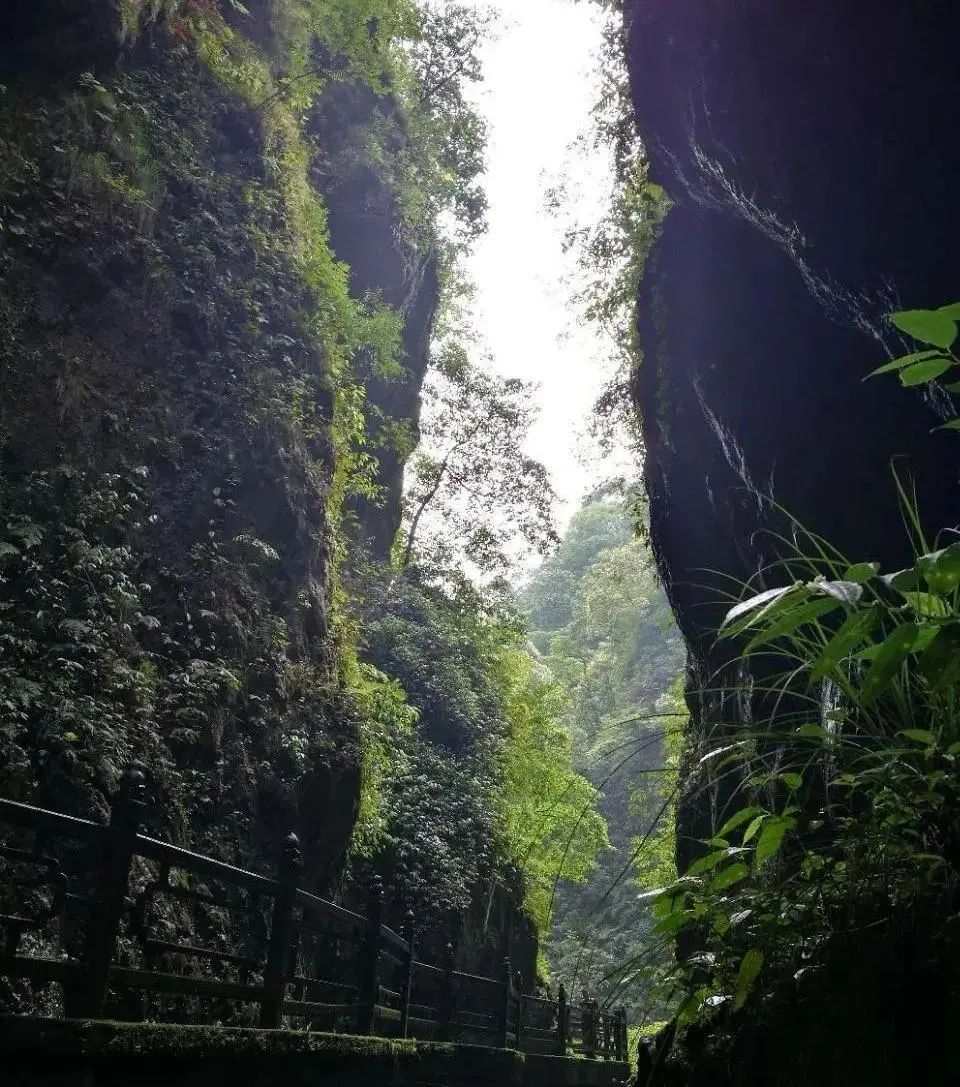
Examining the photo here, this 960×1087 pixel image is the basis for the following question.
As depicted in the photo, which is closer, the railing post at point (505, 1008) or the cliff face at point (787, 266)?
the cliff face at point (787, 266)

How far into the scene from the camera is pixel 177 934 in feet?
21.2

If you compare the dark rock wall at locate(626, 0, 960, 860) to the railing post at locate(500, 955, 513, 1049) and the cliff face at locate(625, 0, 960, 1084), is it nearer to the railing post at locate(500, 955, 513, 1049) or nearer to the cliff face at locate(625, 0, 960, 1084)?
the cliff face at locate(625, 0, 960, 1084)

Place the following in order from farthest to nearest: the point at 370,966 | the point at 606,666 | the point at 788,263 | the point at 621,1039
Result: the point at 606,666
the point at 621,1039
the point at 788,263
the point at 370,966

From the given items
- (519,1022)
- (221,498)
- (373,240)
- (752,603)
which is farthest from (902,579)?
(373,240)

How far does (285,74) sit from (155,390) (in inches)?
325

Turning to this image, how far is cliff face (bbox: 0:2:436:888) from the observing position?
23.2 ft

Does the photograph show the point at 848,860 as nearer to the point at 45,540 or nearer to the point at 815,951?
the point at 815,951

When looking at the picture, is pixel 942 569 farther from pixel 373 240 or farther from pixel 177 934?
pixel 373 240

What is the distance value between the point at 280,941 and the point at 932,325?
569 cm

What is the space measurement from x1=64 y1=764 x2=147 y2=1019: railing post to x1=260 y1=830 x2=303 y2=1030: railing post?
1.56 meters

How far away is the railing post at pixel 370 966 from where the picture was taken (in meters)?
7.50

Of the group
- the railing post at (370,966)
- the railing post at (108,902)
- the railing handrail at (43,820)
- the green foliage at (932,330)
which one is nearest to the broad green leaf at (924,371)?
the green foliage at (932,330)

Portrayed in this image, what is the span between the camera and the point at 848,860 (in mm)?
1638

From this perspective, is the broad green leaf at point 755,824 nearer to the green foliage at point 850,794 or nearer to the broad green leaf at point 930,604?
the green foliage at point 850,794
